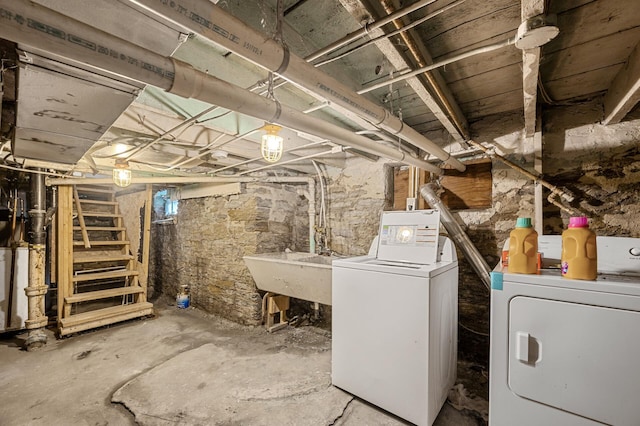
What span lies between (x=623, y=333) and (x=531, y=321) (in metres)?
0.26

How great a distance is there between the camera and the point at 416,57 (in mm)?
1235

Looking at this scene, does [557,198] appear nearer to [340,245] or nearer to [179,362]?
[340,245]

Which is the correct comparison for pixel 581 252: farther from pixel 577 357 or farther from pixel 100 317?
pixel 100 317

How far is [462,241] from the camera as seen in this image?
2.29 meters

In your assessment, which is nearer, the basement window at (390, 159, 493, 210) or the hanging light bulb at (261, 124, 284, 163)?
the hanging light bulb at (261, 124, 284, 163)

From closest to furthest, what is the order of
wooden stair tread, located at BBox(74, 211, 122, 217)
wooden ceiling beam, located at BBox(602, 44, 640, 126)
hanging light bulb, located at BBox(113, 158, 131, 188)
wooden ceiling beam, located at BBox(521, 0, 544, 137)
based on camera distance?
wooden ceiling beam, located at BBox(521, 0, 544, 137) → wooden ceiling beam, located at BBox(602, 44, 640, 126) → hanging light bulb, located at BBox(113, 158, 131, 188) → wooden stair tread, located at BBox(74, 211, 122, 217)

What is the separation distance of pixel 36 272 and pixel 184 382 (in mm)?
2319

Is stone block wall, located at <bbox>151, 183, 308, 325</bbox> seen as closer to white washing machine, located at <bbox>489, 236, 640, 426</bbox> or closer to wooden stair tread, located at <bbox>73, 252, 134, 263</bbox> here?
wooden stair tread, located at <bbox>73, 252, 134, 263</bbox>

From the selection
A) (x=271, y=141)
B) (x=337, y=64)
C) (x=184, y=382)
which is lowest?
(x=184, y=382)

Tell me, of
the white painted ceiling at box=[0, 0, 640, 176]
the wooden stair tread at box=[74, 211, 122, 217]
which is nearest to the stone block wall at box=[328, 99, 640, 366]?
the white painted ceiling at box=[0, 0, 640, 176]

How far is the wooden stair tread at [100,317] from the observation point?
3200mm

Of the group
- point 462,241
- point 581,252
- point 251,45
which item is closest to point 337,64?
point 251,45

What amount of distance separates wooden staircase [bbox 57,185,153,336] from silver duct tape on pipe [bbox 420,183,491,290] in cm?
397

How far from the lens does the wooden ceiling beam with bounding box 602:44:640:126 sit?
1.36 meters
